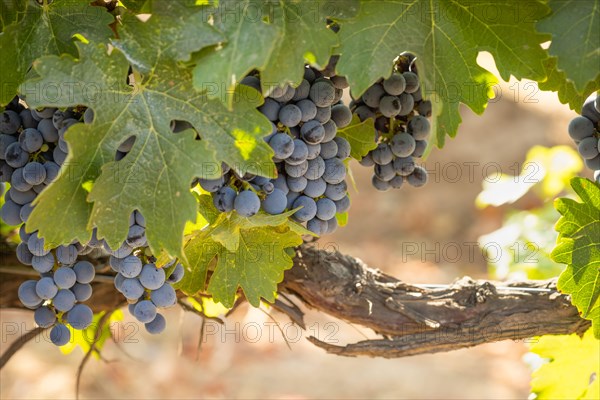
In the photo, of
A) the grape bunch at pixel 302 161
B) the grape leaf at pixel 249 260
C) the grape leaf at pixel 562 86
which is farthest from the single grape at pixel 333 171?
the grape leaf at pixel 562 86

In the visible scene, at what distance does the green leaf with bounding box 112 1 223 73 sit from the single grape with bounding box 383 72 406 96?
0.36 metres

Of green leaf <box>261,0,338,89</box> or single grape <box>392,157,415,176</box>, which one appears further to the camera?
single grape <box>392,157,415,176</box>

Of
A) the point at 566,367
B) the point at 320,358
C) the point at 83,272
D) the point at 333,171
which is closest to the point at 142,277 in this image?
the point at 83,272

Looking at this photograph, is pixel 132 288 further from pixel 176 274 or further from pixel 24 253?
pixel 24 253

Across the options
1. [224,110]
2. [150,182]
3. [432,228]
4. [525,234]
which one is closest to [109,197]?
[150,182]

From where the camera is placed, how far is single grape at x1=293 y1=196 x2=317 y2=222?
110 centimetres

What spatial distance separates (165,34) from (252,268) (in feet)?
1.34

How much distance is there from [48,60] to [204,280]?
1.48 feet

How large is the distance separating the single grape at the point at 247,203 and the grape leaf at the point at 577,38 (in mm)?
442

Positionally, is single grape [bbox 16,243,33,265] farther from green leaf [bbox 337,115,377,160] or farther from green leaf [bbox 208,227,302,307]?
green leaf [bbox 337,115,377,160]

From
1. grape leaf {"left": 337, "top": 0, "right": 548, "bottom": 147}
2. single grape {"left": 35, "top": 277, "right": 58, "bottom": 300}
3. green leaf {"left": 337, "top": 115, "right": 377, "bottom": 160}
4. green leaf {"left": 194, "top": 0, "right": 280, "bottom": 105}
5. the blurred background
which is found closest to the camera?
green leaf {"left": 194, "top": 0, "right": 280, "bottom": 105}

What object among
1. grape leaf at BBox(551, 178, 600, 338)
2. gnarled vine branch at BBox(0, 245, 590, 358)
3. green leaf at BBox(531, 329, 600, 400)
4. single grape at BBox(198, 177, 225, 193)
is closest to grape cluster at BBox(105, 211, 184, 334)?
single grape at BBox(198, 177, 225, 193)

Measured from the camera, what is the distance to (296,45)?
93cm

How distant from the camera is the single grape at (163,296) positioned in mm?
1093
